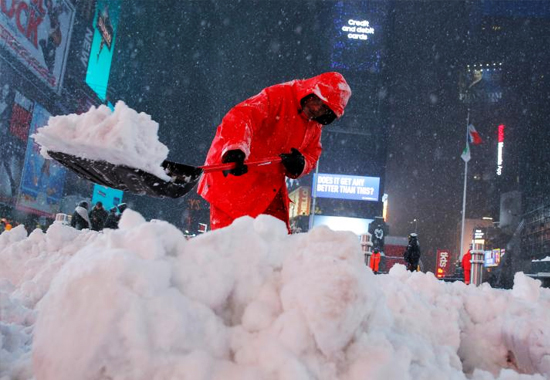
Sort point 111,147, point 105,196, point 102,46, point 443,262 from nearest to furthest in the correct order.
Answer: point 111,147, point 102,46, point 105,196, point 443,262

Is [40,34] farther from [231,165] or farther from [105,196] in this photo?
[231,165]

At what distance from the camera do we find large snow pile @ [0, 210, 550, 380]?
115 centimetres

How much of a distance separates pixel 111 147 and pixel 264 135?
151cm

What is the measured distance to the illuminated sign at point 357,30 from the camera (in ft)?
128

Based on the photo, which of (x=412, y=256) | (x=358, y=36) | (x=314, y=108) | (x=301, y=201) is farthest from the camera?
(x=358, y=36)

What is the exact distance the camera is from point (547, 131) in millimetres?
34031

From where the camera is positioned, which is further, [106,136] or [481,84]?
[481,84]

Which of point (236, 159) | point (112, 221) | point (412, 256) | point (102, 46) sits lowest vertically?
point (412, 256)

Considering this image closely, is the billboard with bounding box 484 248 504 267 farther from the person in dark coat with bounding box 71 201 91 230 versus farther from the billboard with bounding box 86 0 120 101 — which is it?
the billboard with bounding box 86 0 120 101

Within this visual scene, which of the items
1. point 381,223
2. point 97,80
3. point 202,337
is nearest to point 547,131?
point 381,223

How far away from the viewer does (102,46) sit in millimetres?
27391

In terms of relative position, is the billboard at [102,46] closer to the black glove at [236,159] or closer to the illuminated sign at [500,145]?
the black glove at [236,159]

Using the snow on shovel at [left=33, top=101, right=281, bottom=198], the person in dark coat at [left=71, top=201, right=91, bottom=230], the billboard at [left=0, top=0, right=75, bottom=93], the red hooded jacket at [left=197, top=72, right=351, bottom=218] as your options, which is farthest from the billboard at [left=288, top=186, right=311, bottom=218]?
the snow on shovel at [left=33, top=101, right=281, bottom=198]

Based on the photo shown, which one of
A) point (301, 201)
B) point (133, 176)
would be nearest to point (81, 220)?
point (133, 176)
